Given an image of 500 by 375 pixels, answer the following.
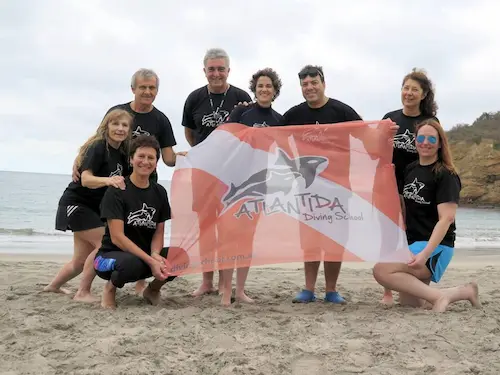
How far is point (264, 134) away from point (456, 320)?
6.97 ft

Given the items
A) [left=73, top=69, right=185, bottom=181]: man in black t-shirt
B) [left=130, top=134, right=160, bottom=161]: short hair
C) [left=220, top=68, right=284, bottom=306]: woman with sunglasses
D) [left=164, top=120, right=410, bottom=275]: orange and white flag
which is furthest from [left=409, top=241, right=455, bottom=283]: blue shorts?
[left=130, top=134, right=160, bottom=161]: short hair

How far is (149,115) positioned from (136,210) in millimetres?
1101

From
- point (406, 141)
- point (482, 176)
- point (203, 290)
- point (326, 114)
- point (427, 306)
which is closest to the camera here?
point (427, 306)

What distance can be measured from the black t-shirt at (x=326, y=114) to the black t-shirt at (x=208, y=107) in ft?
2.08

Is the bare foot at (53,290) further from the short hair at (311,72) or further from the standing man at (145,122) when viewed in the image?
the short hair at (311,72)

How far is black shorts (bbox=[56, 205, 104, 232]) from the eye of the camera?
4.84 metres

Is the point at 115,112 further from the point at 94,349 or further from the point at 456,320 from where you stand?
the point at 456,320

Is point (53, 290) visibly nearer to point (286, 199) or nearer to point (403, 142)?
point (286, 199)

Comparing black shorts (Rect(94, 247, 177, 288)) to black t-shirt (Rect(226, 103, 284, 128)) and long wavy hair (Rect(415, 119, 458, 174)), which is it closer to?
black t-shirt (Rect(226, 103, 284, 128))

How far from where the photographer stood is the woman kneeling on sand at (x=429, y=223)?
14.1 feet

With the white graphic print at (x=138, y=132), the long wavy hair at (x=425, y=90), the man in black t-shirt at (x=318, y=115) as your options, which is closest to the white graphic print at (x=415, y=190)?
the man in black t-shirt at (x=318, y=115)

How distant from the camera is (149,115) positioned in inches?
201

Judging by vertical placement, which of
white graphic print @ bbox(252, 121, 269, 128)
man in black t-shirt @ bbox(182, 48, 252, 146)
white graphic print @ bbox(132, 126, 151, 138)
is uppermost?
man in black t-shirt @ bbox(182, 48, 252, 146)

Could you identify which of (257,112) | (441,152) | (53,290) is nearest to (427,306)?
(441,152)
